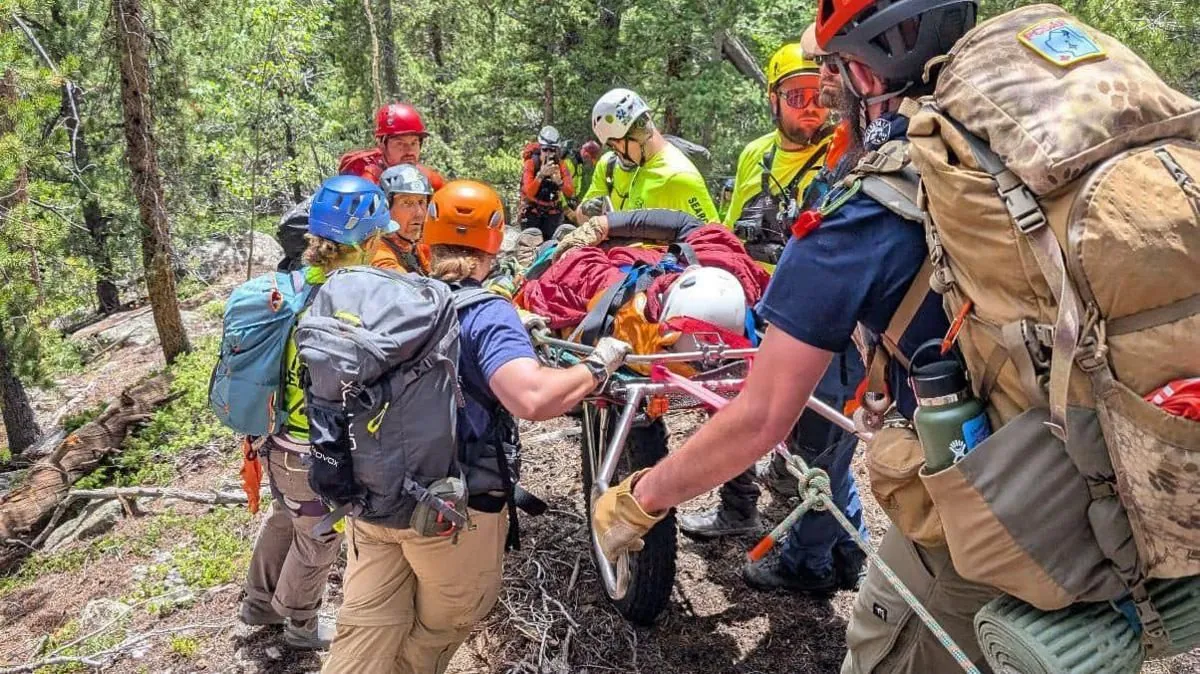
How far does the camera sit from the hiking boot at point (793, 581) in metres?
3.89

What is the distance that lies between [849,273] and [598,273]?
236 cm

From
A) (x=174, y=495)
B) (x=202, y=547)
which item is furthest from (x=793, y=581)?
(x=174, y=495)

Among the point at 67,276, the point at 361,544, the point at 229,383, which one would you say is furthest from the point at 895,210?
the point at 67,276

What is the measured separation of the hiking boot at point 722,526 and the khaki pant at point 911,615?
2386mm

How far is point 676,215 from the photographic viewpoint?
4410mm

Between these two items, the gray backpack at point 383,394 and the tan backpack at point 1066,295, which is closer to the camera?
the tan backpack at point 1066,295

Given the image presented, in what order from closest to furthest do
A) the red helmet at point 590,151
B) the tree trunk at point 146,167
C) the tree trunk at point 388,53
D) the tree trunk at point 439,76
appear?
1. the tree trunk at point 146,167
2. the red helmet at point 590,151
3. the tree trunk at point 388,53
4. the tree trunk at point 439,76

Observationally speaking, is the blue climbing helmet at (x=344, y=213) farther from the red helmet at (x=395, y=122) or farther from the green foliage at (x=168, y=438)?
the green foliage at (x=168, y=438)

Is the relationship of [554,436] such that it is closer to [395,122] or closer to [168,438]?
[395,122]

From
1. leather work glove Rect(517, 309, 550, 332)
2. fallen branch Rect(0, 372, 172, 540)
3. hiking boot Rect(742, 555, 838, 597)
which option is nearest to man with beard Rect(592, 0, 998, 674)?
leather work glove Rect(517, 309, 550, 332)

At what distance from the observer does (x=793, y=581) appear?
3895 millimetres

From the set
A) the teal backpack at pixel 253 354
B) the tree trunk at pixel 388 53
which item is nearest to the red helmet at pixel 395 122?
the teal backpack at pixel 253 354

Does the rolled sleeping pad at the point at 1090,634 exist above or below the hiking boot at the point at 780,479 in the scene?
above

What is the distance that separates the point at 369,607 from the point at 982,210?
7.75ft
